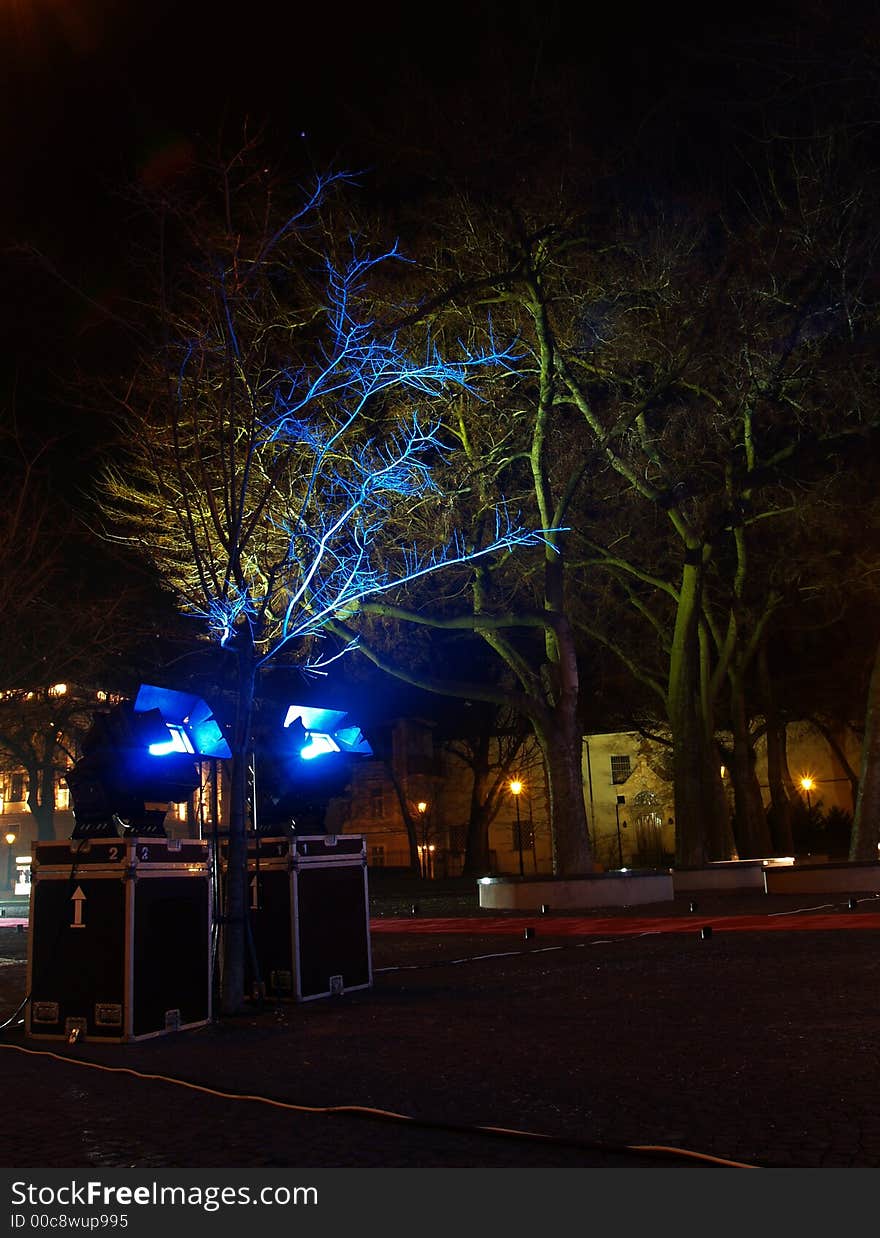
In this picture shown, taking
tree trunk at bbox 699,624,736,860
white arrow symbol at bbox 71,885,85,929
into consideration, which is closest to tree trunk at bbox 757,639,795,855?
tree trunk at bbox 699,624,736,860

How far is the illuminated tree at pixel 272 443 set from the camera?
1009 cm

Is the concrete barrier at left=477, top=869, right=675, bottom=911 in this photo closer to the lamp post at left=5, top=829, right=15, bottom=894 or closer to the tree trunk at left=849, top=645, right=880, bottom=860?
the tree trunk at left=849, top=645, right=880, bottom=860

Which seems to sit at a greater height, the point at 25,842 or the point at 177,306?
the point at 177,306

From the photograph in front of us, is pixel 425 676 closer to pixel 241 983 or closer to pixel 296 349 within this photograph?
pixel 296 349

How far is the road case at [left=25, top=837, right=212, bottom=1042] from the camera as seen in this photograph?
303 inches

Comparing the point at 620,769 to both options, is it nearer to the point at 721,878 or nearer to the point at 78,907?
the point at 721,878

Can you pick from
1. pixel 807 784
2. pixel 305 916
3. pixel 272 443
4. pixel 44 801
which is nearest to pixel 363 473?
pixel 272 443

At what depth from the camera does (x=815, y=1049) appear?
19.9 feet

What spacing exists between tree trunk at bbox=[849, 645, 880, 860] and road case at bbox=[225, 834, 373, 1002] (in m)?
17.9

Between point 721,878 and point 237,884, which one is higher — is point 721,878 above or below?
below

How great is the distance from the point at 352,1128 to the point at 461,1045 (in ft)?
6.42

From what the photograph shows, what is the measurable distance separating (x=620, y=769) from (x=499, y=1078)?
6197 centimetres

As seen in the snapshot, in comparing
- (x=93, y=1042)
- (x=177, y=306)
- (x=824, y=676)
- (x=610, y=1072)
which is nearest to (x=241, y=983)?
(x=93, y=1042)

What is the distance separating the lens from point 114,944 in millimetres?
7738
